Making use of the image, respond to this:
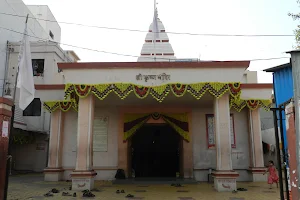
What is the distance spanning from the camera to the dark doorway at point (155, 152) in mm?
14008

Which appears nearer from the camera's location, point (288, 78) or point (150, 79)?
point (288, 78)

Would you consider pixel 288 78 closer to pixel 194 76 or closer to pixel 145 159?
pixel 194 76

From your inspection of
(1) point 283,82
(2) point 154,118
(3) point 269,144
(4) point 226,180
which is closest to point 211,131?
(2) point 154,118

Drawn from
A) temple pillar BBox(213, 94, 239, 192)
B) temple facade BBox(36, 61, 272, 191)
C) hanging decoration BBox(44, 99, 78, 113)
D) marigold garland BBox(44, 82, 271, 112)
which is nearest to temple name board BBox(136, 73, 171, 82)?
marigold garland BBox(44, 82, 271, 112)

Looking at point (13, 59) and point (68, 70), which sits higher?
point (13, 59)

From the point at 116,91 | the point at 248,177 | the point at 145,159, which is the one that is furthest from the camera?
the point at 145,159

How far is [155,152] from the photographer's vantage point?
1461 centimetres

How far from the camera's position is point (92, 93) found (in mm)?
9625

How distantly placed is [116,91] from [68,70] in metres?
1.74

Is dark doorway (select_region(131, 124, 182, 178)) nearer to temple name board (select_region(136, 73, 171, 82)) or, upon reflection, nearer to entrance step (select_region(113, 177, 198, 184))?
entrance step (select_region(113, 177, 198, 184))

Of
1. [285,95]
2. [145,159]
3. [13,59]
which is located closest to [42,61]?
[13,59]

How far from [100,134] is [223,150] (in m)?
5.40

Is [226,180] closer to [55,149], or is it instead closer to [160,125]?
[160,125]

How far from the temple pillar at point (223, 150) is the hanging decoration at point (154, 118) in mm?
2733
